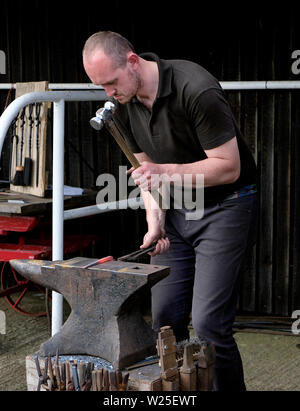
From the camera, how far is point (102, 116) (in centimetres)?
297

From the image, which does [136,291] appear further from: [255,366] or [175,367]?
[255,366]

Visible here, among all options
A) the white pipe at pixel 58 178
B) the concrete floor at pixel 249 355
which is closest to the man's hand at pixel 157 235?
the white pipe at pixel 58 178

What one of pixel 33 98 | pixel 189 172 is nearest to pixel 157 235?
pixel 189 172

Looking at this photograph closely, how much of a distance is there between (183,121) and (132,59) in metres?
0.38

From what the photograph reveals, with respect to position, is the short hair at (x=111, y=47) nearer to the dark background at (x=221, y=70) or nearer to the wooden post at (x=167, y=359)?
the wooden post at (x=167, y=359)

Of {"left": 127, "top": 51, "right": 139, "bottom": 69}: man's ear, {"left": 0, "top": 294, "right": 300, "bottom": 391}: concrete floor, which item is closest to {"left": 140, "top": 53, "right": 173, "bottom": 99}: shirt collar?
{"left": 127, "top": 51, "right": 139, "bottom": 69}: man's ear

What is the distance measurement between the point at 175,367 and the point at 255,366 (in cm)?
202

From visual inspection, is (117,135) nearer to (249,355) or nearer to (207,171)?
(207,171)

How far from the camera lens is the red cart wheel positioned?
221 inches

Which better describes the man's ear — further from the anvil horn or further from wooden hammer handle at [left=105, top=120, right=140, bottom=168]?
the anvil horn

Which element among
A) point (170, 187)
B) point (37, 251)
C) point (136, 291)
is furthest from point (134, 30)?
point (136, 291)

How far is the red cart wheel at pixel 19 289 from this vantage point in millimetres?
5612

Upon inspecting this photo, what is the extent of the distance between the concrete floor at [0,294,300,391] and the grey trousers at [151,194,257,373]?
Result: 123cm

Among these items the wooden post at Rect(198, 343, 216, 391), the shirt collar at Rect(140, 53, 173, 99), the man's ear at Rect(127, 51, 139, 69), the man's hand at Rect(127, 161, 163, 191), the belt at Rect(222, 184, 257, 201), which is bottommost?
the wooden post at Rect(198, 343, 216, 391)
